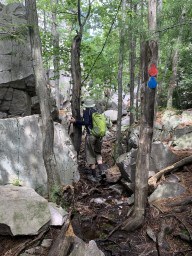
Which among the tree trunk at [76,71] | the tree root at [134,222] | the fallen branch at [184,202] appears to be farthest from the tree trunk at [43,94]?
the fallen branch at [184,202]

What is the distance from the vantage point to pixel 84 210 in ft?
22.1

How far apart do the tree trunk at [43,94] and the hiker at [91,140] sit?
2344 millimetres

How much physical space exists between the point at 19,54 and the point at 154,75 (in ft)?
15.5

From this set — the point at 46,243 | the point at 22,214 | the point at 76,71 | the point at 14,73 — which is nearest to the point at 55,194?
the point at 22,214

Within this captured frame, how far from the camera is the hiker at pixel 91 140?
8.87 m

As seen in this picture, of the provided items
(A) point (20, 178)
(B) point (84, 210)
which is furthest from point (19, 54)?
(B) point (84, 210)

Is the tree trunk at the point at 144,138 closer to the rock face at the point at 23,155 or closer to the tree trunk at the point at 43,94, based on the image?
the tree trunk at the point at 43,94

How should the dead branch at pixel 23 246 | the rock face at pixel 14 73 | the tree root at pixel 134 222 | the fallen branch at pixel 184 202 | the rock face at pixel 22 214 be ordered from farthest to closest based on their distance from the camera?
the rock face at pixel 14 73 → the fallen branch at pixel 184 202 → the tree root at pixel 134 222 → the rock face at pixel 22 214 → the dead branch at pixel 23 246

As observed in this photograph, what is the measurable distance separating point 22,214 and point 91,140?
460cm

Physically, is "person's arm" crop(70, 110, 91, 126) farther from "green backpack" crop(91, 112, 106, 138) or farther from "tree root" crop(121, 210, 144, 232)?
"tree root" crop(121, 210, 144, 232)

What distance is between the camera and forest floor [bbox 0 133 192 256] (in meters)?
4.89

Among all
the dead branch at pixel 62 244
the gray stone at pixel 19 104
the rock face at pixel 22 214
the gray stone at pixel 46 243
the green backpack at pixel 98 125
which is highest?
the gray stone at pixel 19 104

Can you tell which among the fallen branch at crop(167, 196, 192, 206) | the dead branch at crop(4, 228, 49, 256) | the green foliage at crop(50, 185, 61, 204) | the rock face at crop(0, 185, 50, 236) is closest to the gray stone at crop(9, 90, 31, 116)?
the green foliage at crop(50, 185, 61, 204)

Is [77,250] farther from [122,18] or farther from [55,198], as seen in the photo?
[122,18]
